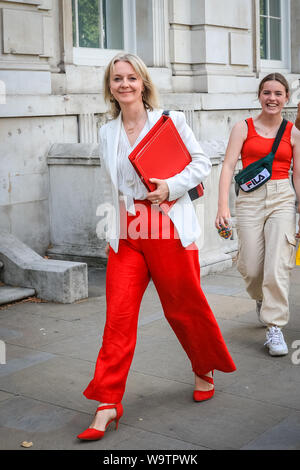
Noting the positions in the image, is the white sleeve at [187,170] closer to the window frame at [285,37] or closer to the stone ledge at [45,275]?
the stone ledge at [45,275]

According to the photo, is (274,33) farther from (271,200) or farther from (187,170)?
(187,170)

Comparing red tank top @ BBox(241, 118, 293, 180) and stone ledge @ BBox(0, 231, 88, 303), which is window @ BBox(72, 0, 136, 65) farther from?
red tank top @ BBox(241, 118, 293, 180)

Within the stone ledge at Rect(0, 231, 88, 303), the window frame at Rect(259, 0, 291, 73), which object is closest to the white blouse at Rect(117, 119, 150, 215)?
the stone ledge at Rect(0, 231, 88, 303)

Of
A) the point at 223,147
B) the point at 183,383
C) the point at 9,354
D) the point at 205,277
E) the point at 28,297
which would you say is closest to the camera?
the point at 183,383

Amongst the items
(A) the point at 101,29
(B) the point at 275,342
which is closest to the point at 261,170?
(B) the point at 275,342

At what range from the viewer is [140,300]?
13.6ft

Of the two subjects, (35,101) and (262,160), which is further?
(35,101)

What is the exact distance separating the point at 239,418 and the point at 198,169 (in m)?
1.38

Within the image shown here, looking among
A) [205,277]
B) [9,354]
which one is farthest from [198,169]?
[205,277]

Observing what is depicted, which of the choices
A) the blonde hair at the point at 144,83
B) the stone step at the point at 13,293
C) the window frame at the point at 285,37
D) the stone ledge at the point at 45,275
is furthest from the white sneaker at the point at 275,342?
the window frame at the point at 285,37

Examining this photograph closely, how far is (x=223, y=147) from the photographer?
8.45m

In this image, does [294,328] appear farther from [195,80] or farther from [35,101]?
[195,80]

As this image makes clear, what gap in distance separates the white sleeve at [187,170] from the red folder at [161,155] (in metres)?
0.04

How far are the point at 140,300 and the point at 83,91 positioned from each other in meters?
5.80
